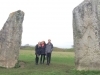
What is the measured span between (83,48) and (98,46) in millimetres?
1118

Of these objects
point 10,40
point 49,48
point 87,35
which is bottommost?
point 49,48

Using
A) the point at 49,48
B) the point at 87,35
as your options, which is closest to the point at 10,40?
the point at 49,48

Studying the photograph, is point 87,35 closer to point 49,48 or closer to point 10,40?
point 49,48

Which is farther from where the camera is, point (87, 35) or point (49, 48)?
point (49, 48)

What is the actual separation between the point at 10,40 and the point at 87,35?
26.5 feet

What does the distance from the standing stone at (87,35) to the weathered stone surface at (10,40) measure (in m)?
6.98

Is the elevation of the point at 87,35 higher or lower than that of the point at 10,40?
higher

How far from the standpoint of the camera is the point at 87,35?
81.3 ft

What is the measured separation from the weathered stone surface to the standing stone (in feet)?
22.9

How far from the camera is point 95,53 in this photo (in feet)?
80.4

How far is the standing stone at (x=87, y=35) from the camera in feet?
80.5

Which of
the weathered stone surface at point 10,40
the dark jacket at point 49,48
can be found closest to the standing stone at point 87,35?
the dark jacket at point 49,48

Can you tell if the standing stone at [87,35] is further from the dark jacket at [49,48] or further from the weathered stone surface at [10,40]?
the weathered stone surface at [10,40]

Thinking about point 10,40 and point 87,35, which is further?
point 10,40
